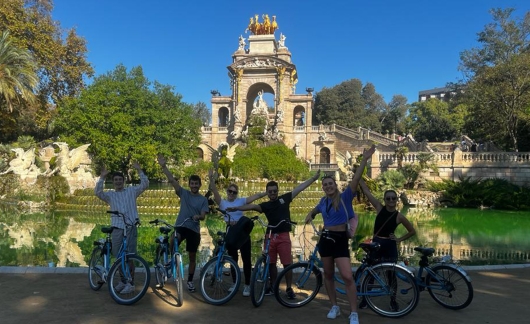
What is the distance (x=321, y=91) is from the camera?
67500 millimetres

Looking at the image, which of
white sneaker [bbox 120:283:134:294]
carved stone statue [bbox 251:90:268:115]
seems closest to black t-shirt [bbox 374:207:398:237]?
white sneaker [bbox 120:283:134:294]

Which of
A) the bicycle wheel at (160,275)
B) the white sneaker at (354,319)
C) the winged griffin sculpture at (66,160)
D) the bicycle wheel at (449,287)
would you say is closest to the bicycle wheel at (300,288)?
the white sneaker at (354,319)

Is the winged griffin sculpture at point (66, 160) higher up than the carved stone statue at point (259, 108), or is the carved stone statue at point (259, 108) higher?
the carved stone statue at point (259, 108)

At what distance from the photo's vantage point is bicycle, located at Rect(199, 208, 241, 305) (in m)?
4.94

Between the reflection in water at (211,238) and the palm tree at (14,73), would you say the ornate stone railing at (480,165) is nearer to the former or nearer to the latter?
the reflection in water at (211,238)

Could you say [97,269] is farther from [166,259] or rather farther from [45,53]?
[45,53]

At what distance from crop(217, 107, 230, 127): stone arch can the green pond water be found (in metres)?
33.9

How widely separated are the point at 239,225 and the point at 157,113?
1054 inches

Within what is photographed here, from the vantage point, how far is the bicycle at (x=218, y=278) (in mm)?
4941

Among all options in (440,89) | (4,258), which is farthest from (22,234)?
(440,89)

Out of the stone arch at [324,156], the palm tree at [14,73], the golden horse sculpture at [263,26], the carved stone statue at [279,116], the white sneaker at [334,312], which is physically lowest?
the white sneaker at [334,312]

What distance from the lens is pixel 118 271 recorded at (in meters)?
5.05

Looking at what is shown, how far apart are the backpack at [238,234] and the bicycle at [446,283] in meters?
2.06

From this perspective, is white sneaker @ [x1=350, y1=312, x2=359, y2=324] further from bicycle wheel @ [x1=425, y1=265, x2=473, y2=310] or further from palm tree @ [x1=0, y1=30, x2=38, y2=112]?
palm tree @ [x1=0, y1=30, x2=38, y2=112]
